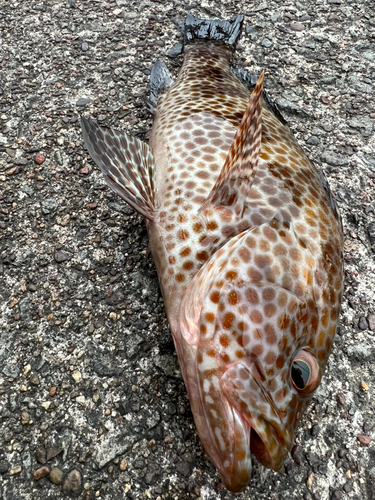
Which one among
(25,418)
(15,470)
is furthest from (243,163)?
(15,470)

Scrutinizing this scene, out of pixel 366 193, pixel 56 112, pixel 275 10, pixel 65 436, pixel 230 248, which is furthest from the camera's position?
pixel 275 10

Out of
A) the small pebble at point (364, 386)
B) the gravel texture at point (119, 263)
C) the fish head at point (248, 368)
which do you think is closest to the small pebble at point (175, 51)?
the gravel texture at point (119, 263)

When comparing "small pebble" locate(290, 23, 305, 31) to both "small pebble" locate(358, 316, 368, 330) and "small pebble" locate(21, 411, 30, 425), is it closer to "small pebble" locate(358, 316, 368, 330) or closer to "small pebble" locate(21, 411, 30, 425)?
"small pebble" locate(358, 316, 368, 330)

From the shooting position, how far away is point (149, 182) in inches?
125

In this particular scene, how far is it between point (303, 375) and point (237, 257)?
0.78m

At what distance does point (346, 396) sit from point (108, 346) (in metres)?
1.81

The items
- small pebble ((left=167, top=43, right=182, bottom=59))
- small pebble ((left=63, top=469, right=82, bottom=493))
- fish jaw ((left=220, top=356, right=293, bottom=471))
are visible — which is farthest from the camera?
small pebble ((left=167, top=43, right=182, bottom=59))

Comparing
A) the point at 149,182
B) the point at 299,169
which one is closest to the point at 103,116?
the point at 149,182

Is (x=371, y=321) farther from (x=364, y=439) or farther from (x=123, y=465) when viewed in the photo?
(x=123, y=465)

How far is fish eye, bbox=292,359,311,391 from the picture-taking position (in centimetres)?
228

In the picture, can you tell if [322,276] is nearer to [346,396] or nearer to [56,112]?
[346,396]

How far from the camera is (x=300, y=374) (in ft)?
7.48

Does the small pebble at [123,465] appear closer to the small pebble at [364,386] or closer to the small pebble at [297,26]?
the small pebble at [364,386]

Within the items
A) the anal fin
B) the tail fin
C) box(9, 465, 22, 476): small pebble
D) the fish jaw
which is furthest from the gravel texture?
the fish jaw
